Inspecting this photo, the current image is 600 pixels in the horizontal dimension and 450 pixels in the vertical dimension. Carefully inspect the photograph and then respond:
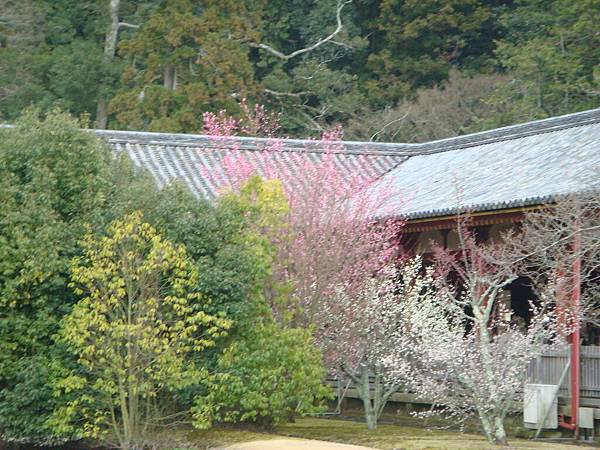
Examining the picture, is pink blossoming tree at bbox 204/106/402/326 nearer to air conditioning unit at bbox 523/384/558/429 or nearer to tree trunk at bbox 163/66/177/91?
air conditioning unit at bbox 523/384/558/429

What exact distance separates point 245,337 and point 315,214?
9.93 ft

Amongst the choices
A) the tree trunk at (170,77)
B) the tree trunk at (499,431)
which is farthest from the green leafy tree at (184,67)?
the tree trunk at (499,431)

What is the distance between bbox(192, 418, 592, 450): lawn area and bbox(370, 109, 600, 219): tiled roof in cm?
354

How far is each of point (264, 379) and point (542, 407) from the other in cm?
470

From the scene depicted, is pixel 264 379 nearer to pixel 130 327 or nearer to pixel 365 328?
pixel 130 327

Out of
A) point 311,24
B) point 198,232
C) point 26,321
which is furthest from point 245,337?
point 311,24

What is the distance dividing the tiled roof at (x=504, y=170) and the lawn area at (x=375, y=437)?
11.6 feet

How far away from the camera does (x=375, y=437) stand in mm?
16891

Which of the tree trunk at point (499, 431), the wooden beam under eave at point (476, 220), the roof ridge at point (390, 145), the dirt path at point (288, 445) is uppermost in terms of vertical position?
the roof ridge at point (390, 145)

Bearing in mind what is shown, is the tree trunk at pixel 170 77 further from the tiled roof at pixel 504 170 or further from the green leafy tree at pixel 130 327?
the green leafy tree at pixel 130 327

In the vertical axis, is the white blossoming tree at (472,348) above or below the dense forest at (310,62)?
below

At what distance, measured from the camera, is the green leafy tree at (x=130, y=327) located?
596 inches

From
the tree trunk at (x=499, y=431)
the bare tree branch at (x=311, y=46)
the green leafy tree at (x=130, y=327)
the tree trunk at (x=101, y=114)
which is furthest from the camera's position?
the bare tree branch at (x=311, y=46)

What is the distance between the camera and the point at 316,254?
58.8 ft
